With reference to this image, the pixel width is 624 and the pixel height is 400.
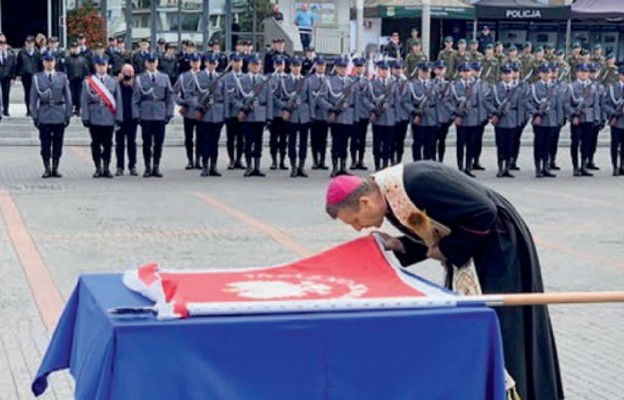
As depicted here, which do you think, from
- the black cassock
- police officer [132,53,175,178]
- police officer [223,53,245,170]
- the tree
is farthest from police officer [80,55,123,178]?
the tree

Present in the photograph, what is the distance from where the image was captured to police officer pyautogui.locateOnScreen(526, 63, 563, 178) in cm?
2028

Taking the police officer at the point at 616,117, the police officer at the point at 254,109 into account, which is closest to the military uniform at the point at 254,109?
the police officer at the point at 254,109

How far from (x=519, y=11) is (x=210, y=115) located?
24.4 m

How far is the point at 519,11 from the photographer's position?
41.6 metres

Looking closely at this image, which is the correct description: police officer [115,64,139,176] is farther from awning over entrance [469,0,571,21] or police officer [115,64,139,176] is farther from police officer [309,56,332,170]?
awning over entrance [469,0,571,21]

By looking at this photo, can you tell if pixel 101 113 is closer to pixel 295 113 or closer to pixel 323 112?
pixel 295 113

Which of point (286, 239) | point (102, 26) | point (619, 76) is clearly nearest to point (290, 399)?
point (286, 239)

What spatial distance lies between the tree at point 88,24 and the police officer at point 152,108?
1456cm

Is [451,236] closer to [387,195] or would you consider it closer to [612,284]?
[387,195]

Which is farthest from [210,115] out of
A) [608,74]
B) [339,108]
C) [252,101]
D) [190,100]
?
[608,74]

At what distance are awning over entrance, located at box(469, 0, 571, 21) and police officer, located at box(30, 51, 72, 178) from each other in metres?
25.4

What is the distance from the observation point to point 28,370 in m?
7.64

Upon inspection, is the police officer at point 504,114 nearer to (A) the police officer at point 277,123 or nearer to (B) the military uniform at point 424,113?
(B) the military uniform at point 424,113

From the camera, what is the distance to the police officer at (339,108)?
1973 centimetres
